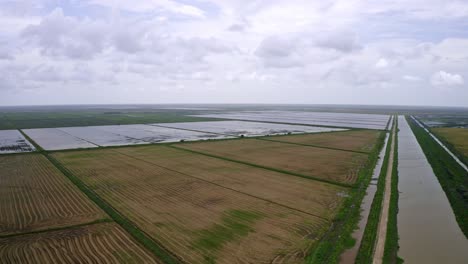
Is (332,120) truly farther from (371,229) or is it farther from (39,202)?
(39,202)

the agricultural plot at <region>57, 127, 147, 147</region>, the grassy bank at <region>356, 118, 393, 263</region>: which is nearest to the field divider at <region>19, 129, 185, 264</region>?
the grassy bank at <region>356, 118, 393, 263</region>

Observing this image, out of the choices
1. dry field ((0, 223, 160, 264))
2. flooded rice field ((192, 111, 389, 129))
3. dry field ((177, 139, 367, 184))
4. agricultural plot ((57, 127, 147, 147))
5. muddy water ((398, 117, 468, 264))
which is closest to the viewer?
dry field ((0, 223, 160, 264))

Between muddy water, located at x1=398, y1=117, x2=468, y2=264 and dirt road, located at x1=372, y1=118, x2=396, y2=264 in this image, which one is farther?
muddy water, located at x1=398, y1=117, x2=468, y2=264

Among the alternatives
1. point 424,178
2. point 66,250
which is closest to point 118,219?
point 66,250

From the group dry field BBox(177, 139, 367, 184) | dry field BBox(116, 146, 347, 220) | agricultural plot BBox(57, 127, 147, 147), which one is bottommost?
dry field BBox(116, 146, 347, 220)

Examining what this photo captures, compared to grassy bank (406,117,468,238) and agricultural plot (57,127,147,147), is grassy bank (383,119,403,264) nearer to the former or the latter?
grassy bank (406,117,468,238)

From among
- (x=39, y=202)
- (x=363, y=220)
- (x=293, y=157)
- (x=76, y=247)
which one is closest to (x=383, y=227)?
(x=363, y=220)

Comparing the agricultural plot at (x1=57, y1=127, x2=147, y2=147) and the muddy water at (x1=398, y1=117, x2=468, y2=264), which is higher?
the agricultural plot at (x1=57, y1=127, x2=147, y2=147)

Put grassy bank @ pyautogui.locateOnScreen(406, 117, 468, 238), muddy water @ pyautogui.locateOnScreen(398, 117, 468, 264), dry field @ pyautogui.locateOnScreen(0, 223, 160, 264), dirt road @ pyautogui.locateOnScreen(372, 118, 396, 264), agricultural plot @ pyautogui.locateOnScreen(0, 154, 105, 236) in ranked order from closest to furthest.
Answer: dry field @ pyautogui.locateOnScreen(0, 223, 160, 264)
dirt road @ pyautogui.locateOnScreen(372, 118, 396, 264)
muddy water @ pyautogui.locateOnScreen(398, 117, 468, 264)
agricultural plot @ pyautogui.locateOnScreen(0, 154, 105, 236)
grassy bank @ pyautogui.locateOnScreen(406, 117, 468, 238)
